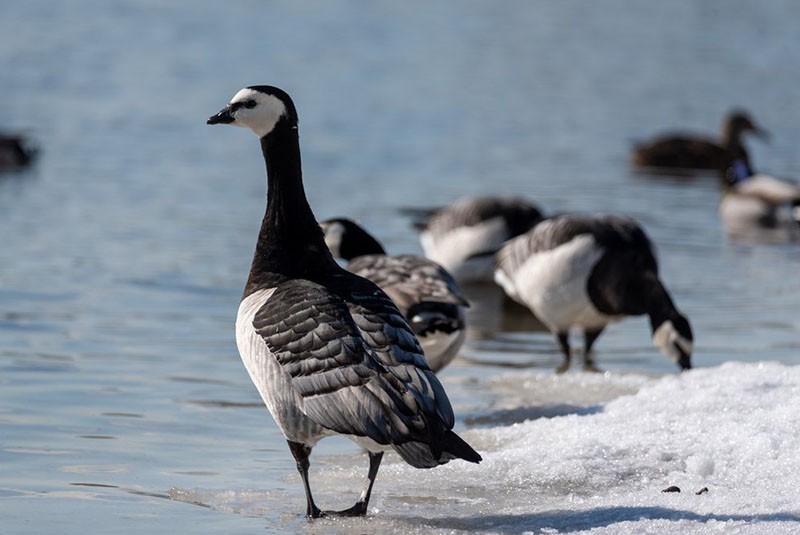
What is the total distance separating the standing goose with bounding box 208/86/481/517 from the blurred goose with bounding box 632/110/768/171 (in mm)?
13901

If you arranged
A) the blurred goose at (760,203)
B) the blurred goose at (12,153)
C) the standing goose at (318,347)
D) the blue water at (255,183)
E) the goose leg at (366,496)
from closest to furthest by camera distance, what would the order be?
1. the standing goose at (318,347)
2. the goose leg at (366,496)
3. the blue water at (255,183)
4. the blurred goose at (760,203)
5. the blurred goose at (12,153)

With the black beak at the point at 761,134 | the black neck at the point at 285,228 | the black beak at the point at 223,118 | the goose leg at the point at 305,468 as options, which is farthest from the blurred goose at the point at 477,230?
the black beak at the point at 761,134

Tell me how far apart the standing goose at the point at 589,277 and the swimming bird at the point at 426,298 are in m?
1.56

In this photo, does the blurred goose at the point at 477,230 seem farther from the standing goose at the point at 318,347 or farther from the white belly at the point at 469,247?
the standing goose at the point at 318,347

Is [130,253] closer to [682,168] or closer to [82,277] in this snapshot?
[82,277]

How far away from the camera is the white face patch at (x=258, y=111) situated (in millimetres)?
5617

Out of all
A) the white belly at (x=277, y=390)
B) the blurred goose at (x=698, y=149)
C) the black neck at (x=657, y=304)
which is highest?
the white belly at (x=277, y=390)

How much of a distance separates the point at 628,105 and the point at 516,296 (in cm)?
1554

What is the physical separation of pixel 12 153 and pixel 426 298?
1055cm

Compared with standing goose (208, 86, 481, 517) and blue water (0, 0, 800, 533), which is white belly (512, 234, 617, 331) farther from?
standing goose (208, 86, 481, 517)

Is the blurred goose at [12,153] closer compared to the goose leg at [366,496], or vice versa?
the goose leg at [366,496]

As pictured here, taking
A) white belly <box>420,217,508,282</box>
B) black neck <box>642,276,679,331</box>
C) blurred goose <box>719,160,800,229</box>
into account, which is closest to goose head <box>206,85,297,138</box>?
black neck <box>642,276,679,331</box>

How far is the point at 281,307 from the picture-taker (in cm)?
516

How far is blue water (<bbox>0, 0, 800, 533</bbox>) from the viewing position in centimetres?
632
